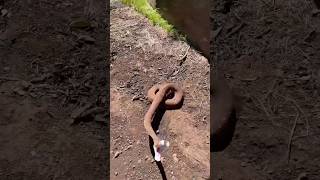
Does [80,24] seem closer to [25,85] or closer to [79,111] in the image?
[25,85]

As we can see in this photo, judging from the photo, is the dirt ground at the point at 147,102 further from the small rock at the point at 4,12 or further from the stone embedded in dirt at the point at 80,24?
the small rock at the point at 4,12

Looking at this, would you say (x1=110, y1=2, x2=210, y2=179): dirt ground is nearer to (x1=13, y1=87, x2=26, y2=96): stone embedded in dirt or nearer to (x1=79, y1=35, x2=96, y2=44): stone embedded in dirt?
(x1=79, y1=35, x2=96, y2=44): stone embedded in dirt

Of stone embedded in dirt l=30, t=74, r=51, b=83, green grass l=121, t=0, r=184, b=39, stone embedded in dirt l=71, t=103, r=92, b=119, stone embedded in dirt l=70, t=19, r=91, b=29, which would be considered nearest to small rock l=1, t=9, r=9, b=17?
stone embedded in dirt l=70, t=19, r=91, b=29

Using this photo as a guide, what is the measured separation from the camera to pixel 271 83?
5.07 metres

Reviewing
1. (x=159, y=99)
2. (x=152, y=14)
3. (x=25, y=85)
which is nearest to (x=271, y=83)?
(x=159, y=99)

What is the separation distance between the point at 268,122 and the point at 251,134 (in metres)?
0.19

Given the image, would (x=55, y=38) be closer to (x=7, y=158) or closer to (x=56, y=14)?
(x=56, y=14)

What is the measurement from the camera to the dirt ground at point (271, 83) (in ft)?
14.8

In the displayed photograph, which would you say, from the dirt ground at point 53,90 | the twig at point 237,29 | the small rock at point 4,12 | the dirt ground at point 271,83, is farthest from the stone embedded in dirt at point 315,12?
the small rock at point 4,12

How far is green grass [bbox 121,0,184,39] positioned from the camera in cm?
575

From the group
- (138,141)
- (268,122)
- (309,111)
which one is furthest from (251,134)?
(138,141)

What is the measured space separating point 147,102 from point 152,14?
1.15m

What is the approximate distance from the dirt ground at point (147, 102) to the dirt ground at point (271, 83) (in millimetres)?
232

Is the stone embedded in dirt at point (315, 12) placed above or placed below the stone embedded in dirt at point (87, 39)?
above
